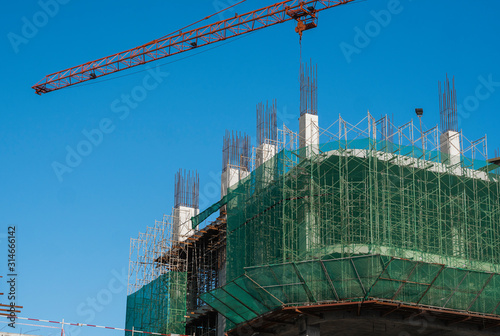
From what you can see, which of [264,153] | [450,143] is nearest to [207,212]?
[264,153]

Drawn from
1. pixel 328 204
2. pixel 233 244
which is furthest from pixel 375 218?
pixel 233 244

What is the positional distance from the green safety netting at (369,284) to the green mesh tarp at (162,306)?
16.5 m

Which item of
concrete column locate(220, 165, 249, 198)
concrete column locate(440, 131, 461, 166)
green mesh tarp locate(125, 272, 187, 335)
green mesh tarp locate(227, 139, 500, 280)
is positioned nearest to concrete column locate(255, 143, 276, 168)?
concrete column locate(220, 165, 249, 198)

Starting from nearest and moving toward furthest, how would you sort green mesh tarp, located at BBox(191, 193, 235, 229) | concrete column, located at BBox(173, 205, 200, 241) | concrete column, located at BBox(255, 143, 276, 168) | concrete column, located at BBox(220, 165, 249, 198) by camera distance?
concrete column, located at BBox(255, 143, 276, 168) < green mesh tarp, located at BBox(191, 193, 235, 229) < concrete column, located at BBox(220, 165, 249, 198) < concrete column, located at BBox(173, 205, 200, 241)

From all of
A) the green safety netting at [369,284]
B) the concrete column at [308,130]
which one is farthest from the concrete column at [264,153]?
the green safety netting at [369,284]

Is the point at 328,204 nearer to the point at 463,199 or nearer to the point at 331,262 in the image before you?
the point at 331,262

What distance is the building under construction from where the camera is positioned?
45.0 m

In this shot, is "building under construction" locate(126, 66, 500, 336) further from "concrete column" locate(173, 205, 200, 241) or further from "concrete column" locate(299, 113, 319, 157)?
"concrete column" locate(173, 205, 200, 241)

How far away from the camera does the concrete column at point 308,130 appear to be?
51.5m

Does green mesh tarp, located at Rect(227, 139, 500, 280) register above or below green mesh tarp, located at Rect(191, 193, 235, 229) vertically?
below

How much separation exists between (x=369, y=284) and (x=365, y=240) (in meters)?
3.29

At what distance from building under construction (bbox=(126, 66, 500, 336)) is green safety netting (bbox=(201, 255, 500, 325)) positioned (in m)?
0.06

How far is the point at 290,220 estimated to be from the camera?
4856 cm

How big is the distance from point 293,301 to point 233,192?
40.5 feet
